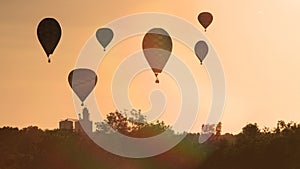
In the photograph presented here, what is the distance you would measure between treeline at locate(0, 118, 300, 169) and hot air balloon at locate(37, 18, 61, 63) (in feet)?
88.2

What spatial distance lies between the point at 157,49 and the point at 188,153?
2941 cm

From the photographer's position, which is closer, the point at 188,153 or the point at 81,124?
the point at 188,153

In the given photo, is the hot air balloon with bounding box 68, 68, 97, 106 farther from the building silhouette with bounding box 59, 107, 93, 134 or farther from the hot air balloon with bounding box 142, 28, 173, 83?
the building silhouette with bounding box 59, 107, 93, 134

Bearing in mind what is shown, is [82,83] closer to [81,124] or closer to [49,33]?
[49,33]

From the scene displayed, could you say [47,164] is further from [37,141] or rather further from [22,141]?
[22,141]

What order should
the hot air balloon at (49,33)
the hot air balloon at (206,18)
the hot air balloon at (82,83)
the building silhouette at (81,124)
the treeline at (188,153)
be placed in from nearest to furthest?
the hot air balloon at (49,33)
the hot air balloon at (206,18)
the hot air balloon at (82,83)
the treeline at (188,153)
the building silhouette at (81,124)

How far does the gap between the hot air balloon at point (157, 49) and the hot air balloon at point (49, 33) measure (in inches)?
218

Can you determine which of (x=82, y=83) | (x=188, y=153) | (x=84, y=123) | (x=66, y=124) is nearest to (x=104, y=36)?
(x=82, y=83)

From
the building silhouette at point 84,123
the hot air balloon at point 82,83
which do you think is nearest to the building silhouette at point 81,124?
the building silhouette at point 84,123

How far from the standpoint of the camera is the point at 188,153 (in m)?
105

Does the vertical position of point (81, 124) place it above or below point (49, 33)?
above

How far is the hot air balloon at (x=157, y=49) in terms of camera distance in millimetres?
75938

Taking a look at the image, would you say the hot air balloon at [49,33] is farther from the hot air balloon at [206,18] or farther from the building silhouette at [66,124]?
the building silhouette at [66,124]

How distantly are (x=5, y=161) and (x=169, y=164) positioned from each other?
2266 cm
